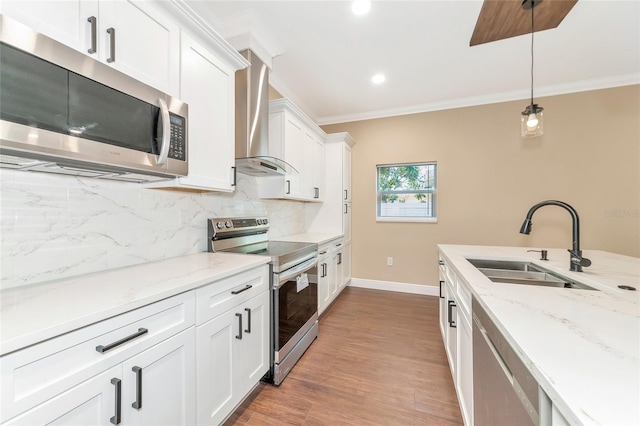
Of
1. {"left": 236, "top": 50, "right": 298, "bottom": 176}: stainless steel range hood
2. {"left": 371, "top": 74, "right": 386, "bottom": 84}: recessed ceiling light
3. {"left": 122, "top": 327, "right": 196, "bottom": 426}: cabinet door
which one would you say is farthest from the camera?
{"left": 371, "top": 74, "right": 386, "bottom": 84}: recessed ceiling light

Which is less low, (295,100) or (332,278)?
(295,100)

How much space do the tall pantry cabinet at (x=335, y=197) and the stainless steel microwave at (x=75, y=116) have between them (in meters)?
2.63

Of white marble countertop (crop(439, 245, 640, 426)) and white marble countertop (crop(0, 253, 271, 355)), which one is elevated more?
Answer: white marble countertop (crop(0, 253, 271, 355))

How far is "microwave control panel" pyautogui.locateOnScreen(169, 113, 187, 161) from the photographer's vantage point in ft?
4.55

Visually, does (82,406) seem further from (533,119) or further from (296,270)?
(533,119)

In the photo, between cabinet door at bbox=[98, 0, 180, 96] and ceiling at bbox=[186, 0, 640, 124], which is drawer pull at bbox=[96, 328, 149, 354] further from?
ceiling at bbox=[186, 0, 640, 124]

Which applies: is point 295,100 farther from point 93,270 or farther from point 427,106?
point 93,270

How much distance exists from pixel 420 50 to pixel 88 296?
121 inches

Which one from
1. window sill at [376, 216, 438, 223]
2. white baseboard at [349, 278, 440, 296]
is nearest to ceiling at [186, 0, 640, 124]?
window sill at [376, 216, 438, 223]

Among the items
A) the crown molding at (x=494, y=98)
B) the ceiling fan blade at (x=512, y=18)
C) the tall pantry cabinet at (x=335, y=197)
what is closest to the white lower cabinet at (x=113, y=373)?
the tall pantry cabinet at (x=335, y=197)

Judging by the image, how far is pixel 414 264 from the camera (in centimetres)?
390

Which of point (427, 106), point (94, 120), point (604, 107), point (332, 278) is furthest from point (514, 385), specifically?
point (604, 107)

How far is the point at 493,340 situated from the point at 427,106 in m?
3.64

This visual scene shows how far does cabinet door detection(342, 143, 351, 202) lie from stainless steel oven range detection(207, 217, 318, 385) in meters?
1.64
